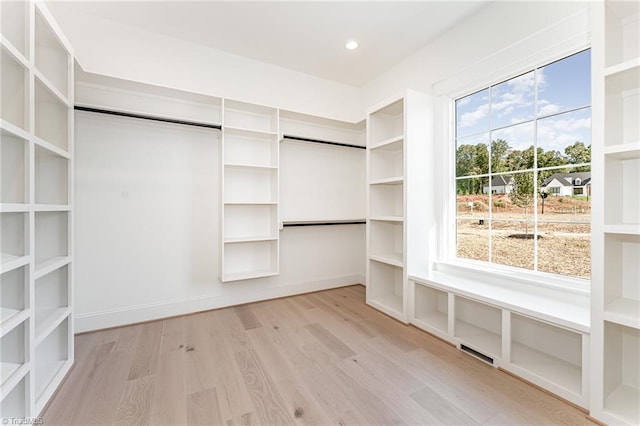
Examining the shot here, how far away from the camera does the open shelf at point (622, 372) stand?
1358 mm

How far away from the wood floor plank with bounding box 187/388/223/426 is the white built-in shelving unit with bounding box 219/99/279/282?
1.28 metres

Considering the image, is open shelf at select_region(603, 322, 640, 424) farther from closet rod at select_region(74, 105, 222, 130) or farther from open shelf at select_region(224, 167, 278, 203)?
closet rod at select_region(74, 105, 222, 130)

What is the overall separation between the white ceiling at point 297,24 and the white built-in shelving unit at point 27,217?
95 cm

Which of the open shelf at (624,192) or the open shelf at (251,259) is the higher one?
the open shelf at (624,192)

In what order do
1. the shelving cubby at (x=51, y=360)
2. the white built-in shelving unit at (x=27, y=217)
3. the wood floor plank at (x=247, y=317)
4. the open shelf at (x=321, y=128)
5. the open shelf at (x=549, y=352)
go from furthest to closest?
the open shelf at (x=321, y=128) < the wood floor plank at (x=247, y=317) < the open shelf at (x=549, y=352) < the shelving cubby at (x=51, y=360) < the white built-in shelving unit at (x=27, y=217)

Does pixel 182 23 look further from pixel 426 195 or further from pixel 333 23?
pixel 426 195

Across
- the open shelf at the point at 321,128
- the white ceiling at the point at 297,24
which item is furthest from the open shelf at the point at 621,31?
the open shelf at the point at 321,128

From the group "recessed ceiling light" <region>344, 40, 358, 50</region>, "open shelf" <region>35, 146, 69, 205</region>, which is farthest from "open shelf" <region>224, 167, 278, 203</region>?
"recessed ceiling light" <region>344, 40, 358, 50</region>

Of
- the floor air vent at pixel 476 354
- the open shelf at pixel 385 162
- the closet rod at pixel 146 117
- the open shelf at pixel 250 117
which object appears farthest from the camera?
the open shelf at pixel 385 162

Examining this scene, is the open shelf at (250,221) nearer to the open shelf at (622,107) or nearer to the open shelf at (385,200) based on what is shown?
the open shelf at (385,200)

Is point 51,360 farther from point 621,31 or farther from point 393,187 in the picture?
point 621,31

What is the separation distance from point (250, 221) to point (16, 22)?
7.10 ft

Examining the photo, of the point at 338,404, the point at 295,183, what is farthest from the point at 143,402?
the point at 295,183

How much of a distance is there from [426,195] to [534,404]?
1.71m
